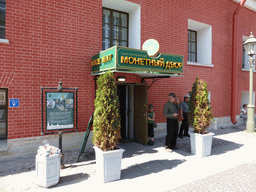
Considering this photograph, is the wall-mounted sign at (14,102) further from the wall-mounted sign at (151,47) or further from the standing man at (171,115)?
the standing man at (171,115)

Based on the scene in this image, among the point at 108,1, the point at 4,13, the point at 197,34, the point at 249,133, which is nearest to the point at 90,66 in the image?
the point at 108,1

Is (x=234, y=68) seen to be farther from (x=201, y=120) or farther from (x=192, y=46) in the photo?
(x=201, y=120)

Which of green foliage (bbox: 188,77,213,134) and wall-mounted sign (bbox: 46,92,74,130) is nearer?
wall-mounted sign (bbox: 46,92,74,130)

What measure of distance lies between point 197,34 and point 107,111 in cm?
858

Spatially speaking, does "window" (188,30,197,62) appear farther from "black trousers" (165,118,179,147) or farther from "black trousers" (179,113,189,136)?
"black trousers" (165,118,179,147)

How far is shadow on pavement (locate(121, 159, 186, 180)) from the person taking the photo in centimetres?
464

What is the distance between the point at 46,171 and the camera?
3.93m

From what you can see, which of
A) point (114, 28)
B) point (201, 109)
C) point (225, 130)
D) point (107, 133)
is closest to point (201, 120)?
point (201, 109)

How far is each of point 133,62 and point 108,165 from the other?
111 inches

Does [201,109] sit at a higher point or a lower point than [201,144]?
higher

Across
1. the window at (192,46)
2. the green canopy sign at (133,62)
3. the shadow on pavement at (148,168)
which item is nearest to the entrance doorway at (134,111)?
the green canopy sign at (133,62)

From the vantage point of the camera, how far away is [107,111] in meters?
4.37

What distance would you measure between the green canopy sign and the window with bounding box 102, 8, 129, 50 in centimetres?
165

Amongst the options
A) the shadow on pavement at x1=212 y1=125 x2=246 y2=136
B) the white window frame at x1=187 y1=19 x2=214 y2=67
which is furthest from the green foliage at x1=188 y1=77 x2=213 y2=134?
the white window frame at x1=187 y1=19 x2=214 y2=67
